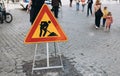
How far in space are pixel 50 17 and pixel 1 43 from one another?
4644mm

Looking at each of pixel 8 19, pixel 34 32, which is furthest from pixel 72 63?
pixel 8 19

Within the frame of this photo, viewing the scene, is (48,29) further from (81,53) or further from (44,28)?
(81,53)

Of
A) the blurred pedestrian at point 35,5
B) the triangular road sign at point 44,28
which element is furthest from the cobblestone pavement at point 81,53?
the blurred pedestrian at point 35,5

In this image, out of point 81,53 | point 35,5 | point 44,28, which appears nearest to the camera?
point 44,28

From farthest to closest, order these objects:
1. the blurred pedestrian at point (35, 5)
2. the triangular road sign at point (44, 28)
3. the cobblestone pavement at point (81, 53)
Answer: the blurred pedestrian at point (35, 5) → the cobblestone pavement at point (81, 53) → the triangular road sign at point (44, 28)

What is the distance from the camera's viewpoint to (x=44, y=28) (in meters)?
7.08

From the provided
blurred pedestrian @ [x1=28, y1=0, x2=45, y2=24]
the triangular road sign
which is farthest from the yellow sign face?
blurred pedestrian @ [x1=28, y1=0, x2=45, y2=24]

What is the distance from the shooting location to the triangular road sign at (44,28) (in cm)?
706

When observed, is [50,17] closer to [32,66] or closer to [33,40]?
[33,40]

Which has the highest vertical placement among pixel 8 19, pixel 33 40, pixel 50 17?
pixel 50 17

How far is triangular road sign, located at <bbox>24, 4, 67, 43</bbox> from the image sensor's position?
7.06 meters

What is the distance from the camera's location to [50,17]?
7098mm

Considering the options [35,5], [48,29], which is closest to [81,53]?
[35,5]

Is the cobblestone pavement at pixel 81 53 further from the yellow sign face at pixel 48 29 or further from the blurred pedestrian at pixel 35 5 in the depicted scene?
the blurred pedestrian at pixel 35 5
